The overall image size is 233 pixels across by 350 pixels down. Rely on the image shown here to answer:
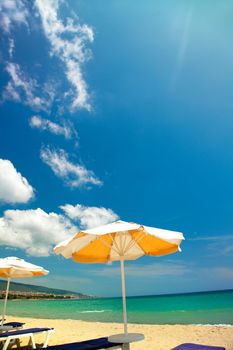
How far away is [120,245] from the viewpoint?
224 inches

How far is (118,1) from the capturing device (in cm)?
1069

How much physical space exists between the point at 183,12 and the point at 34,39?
7772 millimetres

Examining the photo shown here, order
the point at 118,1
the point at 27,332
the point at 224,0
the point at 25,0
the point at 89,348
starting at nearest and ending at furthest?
the point at 89,348
the point at 27,332
the point at 224,0
the point at 118,1
the point at 25,0

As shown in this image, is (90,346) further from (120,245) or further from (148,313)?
(148,313)

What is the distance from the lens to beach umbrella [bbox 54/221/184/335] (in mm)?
4973

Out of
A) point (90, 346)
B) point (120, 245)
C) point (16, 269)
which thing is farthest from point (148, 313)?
point (90, 346)

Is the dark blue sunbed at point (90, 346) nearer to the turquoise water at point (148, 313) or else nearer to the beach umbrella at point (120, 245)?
the beach umbrella at point (120, 245)

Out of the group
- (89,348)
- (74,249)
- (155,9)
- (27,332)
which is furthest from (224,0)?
(27,332)

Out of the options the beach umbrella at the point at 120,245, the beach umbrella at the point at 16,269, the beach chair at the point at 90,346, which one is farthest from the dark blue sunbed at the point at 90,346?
the beach umbrella at the point at 16,269

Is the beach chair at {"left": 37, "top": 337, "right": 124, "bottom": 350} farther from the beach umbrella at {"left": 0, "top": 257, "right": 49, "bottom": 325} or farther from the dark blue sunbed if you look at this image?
the beach umbrella at {"left": 0, "top": 257, "right": 49, "bottom": 325}

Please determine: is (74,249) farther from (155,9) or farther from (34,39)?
(34,39)

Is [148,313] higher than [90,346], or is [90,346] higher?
[148,313]

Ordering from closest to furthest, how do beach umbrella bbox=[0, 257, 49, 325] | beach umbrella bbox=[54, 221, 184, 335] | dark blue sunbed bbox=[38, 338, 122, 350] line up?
1. dark blue sunbed bbox=[38, 338, 122, 350]
2. beach umbrella bbox=[54, 221, 184, 335]
3. beach umbrella bbox=[0, 257, 49, 325]

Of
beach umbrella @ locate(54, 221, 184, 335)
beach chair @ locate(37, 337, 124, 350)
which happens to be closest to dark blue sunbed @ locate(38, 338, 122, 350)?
beach chair @ locate(37, 337, 124, 350)
